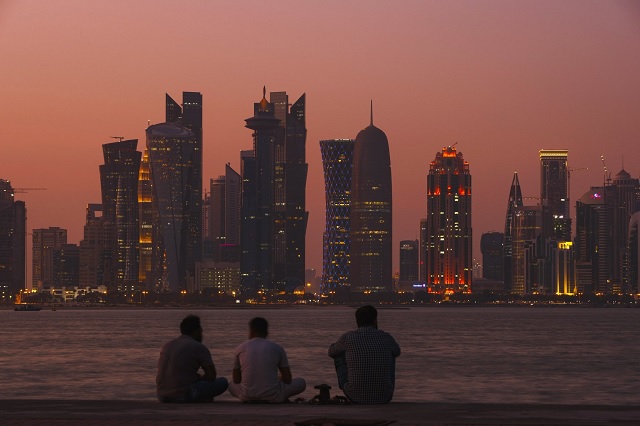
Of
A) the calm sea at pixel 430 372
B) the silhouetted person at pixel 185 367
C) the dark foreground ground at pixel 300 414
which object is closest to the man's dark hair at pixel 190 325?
the silhouetted person at pixel 185 367

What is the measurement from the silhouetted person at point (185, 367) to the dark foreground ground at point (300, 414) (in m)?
0.45

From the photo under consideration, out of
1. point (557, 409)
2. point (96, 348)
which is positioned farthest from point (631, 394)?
point (96, 348)

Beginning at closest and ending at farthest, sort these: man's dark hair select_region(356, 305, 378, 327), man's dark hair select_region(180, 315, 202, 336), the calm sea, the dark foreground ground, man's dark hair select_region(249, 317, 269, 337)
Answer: the dark foreground ground
man's dark hair select_region(356, 305, 378, 327)
man's dark hair select_region(249, 317, 269, 337)
man's dark hair select_region(180, 315, 202, 336)
the calm sea

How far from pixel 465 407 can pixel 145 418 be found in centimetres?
639

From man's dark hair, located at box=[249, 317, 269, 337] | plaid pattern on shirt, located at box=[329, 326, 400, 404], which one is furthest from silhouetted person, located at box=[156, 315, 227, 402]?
plaid pattern on shirt, located at box=[329, 326, 400, 404]

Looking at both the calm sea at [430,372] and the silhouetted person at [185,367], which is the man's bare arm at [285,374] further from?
the calm sea at [430,372]

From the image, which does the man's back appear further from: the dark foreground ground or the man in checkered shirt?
the man in checkered shirt

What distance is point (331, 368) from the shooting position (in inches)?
2933

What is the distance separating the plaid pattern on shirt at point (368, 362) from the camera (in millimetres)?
22656

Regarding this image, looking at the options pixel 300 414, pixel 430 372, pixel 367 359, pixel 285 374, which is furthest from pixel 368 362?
pixel 430 372

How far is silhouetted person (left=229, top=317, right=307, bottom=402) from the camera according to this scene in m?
23.2

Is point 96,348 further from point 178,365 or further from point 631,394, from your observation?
point 178,365

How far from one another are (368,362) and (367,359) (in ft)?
0.21

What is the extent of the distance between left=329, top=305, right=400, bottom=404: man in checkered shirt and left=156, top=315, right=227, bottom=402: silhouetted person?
2715 millimetres
